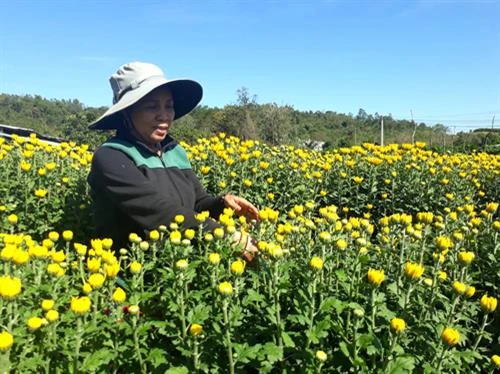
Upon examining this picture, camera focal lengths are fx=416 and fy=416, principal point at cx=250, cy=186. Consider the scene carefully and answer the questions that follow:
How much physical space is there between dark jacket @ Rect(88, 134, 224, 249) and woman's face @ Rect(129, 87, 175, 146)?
0.32 ft

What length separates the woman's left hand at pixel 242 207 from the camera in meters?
3.09

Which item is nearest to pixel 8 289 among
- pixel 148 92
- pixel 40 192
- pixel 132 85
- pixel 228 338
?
pixel 228 338

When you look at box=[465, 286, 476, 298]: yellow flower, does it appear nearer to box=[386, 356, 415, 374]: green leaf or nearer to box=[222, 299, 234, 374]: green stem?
box=[386, 356, 415, 374]: green leaf

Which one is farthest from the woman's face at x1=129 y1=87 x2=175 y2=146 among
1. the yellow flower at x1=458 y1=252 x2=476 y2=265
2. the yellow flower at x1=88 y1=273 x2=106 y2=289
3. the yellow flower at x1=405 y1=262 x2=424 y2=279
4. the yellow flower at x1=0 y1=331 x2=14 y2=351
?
the yellow flower at x1=458 y1=252 x2=476 y2=265

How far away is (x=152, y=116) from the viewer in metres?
3.06

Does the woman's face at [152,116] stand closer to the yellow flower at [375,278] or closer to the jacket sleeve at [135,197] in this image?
the jacket sleeve at [135,197]

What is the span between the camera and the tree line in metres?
31.4

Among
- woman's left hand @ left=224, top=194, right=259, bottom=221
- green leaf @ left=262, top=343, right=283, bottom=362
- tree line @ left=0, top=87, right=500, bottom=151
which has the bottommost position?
green leaf @ left=262, top=343, right=283, bottom=362

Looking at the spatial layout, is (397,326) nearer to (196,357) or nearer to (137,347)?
(196,357)

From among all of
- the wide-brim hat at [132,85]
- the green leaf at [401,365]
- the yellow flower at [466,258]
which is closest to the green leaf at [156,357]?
the green leaf at [401,365]

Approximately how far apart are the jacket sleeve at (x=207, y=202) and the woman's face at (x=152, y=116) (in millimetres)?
544

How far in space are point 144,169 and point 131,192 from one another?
0.32 metres

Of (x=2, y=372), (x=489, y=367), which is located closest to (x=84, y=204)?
(x=2, y=372)

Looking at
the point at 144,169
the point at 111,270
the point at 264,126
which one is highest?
the point at 264,126
